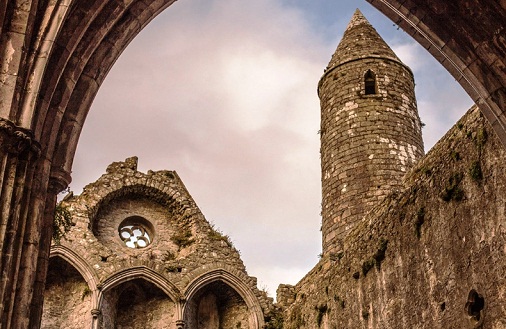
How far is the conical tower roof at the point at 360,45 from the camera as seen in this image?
17.6 metres

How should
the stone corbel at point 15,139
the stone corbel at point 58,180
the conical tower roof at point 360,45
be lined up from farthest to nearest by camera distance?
the conical tower roof at point 360,45 → the stone corbel at point 58,180 → the stone corbel at point 15,139

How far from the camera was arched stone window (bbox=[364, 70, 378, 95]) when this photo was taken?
16969 mm

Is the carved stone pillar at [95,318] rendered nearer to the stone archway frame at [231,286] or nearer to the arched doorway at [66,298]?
the arched doorway at [66,298]

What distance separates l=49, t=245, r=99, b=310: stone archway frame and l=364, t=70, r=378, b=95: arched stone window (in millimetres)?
7073

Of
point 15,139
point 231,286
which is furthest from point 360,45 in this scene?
point 15,139

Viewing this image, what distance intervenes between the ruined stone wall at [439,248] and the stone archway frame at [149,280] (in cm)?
460

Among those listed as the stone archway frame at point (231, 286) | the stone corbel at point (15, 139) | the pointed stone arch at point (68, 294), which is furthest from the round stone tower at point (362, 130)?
the stone corbel at point (15, 139)

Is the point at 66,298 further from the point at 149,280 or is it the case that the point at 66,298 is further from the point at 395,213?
the point at 395,213

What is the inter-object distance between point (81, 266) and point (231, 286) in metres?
3.32

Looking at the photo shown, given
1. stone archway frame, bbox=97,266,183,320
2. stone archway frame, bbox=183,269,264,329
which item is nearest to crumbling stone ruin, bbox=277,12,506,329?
stone archway frame, bbox=183,269,264,329

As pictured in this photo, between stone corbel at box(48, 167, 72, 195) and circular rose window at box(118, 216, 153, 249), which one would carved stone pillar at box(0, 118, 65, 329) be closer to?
stone corbel at box(48, 167, 72, 195)

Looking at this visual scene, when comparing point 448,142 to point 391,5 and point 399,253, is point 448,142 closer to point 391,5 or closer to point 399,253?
point 399,253

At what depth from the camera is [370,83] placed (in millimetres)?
17141

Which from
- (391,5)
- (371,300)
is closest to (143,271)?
(371,300)
